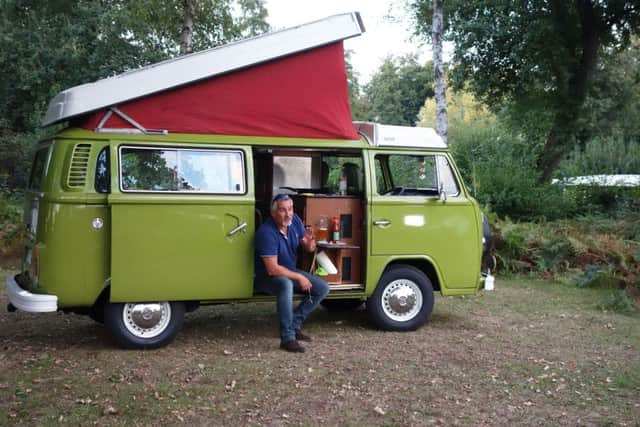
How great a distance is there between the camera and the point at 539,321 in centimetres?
875

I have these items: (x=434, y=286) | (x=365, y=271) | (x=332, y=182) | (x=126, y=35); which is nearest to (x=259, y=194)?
(x=332, y=182)

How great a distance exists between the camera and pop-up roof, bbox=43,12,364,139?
6.64 m

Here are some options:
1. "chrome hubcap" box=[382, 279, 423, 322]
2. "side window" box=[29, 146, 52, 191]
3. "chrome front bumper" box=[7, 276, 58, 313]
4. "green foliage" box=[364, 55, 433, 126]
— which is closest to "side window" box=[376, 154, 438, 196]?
"chrome hubcap" box=[382, 279, 423, 322]

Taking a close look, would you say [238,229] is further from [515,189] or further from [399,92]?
[399,92]

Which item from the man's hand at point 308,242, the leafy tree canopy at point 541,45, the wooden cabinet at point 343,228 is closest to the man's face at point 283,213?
the man's hand at point 308,242

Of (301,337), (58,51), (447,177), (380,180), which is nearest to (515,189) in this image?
(447,177)

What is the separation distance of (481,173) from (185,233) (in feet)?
34.3

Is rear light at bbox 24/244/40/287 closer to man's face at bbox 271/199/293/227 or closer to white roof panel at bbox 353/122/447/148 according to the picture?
man's face at bbox 271/199/293/227

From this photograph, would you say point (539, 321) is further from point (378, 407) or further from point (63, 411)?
point (63, 411)

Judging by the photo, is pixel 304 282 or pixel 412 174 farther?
pixel 412 174

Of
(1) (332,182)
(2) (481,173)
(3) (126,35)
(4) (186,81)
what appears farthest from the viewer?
(3) (126,35)

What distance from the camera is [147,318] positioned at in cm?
681

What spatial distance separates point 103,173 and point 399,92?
169ft

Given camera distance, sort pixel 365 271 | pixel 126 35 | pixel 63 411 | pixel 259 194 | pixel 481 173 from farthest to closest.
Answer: pixel 126 35 < pixel 481 173 < pixel 259 194 < pixel 365 271 < pixel 63 411
